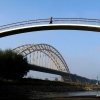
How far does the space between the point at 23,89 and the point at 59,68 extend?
327ft

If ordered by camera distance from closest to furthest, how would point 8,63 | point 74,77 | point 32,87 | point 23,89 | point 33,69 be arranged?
point 23,89, point 32,87, point 8,63, point 33,69, point 74,77

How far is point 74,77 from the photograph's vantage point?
646 feet

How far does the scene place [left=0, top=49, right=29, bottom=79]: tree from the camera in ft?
284

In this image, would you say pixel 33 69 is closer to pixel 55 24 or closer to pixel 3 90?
pixel 3 90

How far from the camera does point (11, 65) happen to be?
293 ft

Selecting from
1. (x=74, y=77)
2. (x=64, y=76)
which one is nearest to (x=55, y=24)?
(x=64, y=76)

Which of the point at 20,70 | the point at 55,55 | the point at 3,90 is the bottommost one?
the point at 3,90

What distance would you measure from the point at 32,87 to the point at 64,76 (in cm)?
9983

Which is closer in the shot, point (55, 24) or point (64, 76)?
point (55, 24)

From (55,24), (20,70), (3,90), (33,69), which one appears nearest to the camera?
(55,24)

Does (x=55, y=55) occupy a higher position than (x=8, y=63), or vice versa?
(x=55, y=55)

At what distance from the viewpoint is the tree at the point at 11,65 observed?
86.6m

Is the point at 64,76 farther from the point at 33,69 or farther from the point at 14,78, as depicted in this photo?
the point at 14,78

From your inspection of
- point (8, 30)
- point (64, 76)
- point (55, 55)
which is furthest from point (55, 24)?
point (64, 76)
